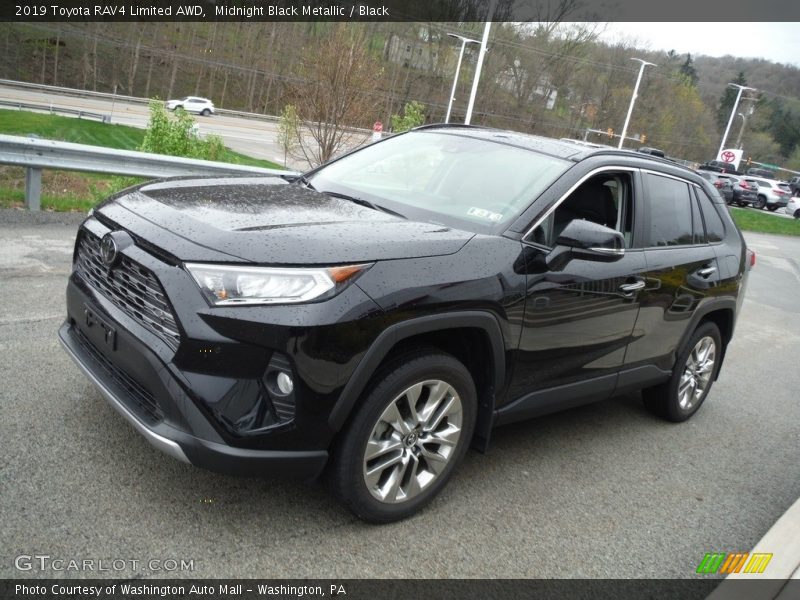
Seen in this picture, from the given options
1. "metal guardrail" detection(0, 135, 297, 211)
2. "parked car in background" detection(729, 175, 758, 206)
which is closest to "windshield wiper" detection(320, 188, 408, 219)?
"metal guardrail" detection(0, 135, 297, 211)

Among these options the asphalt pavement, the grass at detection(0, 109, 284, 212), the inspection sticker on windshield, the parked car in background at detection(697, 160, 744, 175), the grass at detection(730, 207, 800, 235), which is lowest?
the grass at detection(0, 109, 284, 212)

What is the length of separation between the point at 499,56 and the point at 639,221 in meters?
58.9

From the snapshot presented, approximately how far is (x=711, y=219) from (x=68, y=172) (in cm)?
1351

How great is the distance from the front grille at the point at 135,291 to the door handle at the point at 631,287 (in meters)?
2.56

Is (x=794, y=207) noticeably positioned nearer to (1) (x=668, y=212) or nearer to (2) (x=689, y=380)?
(2) (x=689, y=380)

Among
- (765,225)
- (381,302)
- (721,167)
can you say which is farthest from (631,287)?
(721,167)

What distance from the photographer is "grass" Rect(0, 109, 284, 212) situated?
912 cm

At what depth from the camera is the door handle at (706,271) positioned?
4852 millimetres

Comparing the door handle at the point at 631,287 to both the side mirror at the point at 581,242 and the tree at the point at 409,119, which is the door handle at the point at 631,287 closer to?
the side mirror at the point at 581,242

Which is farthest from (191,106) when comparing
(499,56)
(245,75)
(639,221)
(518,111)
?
(639,221)

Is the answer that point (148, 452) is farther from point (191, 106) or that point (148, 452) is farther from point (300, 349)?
point (191, 106)

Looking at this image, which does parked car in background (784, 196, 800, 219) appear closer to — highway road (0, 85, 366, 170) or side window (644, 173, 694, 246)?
highway road (0, 85, 366, 170)

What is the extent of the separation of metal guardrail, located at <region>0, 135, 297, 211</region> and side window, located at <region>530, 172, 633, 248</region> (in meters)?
3.98

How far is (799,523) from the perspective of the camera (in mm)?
3881
